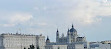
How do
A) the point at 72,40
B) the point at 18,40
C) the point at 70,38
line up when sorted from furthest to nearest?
1. the point at 72,40
2. the point at 70,38
3. the point at 18,40

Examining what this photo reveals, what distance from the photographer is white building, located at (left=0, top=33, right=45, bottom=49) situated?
12438 cm

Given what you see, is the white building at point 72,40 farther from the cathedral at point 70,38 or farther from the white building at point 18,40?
the white building at point 18,40

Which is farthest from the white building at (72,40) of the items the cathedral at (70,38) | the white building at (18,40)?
the white building at (18,40)

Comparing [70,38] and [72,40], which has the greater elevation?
[70,38]

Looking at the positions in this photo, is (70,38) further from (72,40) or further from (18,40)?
(18,40)

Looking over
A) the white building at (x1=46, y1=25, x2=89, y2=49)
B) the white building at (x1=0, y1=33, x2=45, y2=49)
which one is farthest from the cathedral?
the white building at (x1=0, y1=33, x2=45, y2=49)

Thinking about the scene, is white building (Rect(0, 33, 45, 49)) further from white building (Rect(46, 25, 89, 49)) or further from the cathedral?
the cathedral

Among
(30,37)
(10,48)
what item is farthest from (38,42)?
(10,48)

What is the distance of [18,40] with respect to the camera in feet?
424

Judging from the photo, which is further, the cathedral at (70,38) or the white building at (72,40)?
the cathedral at (70,38)

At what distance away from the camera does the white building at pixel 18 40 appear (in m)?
124

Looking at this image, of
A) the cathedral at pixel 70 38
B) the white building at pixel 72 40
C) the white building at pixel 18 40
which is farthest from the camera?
the cathedral at pixel 70 38

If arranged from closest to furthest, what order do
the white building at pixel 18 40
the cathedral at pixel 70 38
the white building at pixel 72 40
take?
the white building at pixel 18 40, the white building at pixel 72 40, the cathedral at pixel 70 38

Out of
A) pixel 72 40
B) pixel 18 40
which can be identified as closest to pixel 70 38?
pixel 72 40
